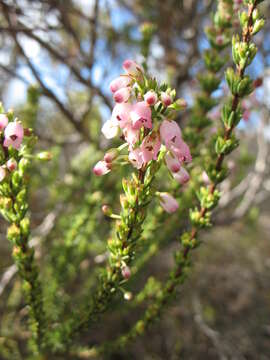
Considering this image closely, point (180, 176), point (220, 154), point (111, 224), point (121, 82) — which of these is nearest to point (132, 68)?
point (121, 82)

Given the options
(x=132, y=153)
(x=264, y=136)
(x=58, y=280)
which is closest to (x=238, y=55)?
(x=132, y=153)

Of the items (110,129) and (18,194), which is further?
(18,194)

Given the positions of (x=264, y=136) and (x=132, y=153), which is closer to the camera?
(x=132, y=153)

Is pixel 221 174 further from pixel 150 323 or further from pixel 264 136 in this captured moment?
pixel 264 136

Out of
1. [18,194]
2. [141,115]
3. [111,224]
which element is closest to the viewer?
[141,115]

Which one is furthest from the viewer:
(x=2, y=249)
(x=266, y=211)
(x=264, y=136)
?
(x=266, y=211)

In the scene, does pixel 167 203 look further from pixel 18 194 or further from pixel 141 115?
pixel 18 194

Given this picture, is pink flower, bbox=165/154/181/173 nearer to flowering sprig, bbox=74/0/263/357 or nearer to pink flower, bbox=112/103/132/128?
pink flower, bbox=112/103/132/128

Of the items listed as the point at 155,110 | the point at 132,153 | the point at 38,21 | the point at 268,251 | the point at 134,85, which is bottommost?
the point at 132,153
